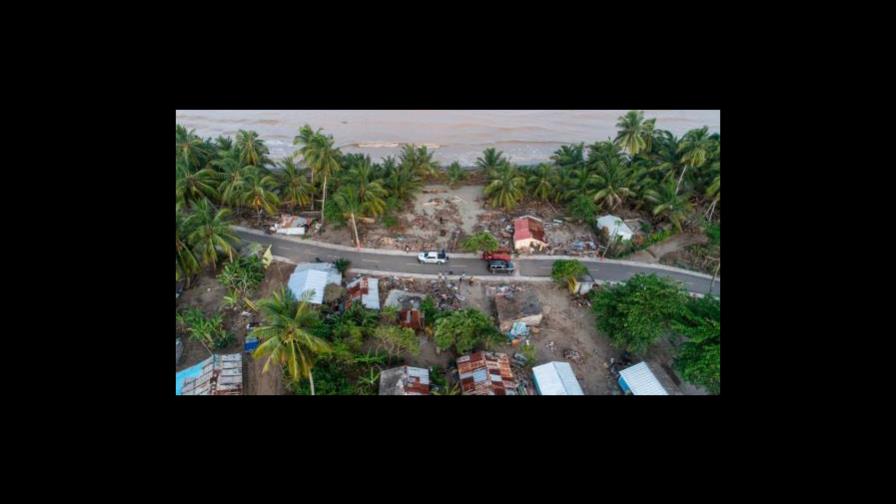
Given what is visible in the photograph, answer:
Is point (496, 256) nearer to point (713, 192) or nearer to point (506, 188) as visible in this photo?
point (506, 188)

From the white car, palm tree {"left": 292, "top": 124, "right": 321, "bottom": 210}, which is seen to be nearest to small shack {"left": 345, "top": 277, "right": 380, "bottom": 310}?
the white car

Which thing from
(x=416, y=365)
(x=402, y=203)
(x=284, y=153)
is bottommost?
(x=416, y=365)

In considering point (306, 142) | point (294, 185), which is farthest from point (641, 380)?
point (294, 185)

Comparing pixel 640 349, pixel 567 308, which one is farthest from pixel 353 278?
pixel 640 349

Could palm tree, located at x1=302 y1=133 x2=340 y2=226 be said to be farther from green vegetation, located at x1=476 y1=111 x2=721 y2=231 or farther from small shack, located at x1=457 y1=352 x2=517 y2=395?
small shack, located at x1=457 y1=352 x2=517 y2=395

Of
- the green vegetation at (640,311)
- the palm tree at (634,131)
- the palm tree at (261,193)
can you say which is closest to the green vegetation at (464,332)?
the green vegetation at (640,311)

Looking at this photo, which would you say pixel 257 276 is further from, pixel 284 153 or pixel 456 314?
pixel 284 153

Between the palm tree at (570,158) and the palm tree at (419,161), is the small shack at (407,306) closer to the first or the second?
the palm tree at (419,161)
